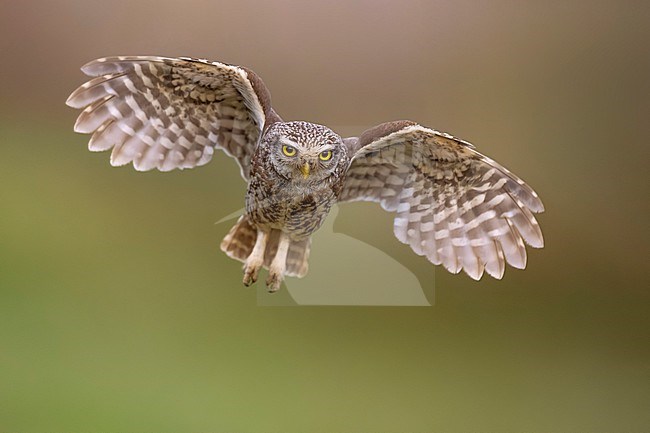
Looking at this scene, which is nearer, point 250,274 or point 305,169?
point 305,169

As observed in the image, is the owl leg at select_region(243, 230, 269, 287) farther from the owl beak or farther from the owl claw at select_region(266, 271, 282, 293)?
the owl beak

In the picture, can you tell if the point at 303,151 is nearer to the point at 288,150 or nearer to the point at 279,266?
the point at 288,150

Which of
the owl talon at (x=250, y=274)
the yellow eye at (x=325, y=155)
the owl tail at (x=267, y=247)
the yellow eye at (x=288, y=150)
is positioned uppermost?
the yellow eye at (x=325, y=155)

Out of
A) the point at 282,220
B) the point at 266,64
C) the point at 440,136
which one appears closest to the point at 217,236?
the point at 266,64

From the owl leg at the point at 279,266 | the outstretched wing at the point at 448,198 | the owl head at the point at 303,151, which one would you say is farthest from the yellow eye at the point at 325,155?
the owl leg at the point at 279,266

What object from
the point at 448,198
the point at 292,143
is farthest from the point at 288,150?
the point at 448,198

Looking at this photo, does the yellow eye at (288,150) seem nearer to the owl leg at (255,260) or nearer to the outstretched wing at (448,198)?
the outstretched wing at (448,198)

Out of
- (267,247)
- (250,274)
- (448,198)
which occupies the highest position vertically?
(448,198)
